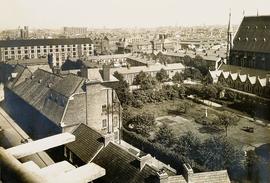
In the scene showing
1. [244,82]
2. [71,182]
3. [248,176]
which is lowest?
[248,176]

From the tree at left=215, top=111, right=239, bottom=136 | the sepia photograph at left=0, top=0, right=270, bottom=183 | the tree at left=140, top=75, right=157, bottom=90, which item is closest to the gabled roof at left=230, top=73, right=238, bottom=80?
the sepia photograph at left=0, top=0, right=270, bottom=183

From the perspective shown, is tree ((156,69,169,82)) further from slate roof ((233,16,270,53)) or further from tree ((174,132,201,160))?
tree ((174,132,201,160))

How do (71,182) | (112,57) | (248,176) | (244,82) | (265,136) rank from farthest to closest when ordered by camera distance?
(112,57)
(244,82)
(265,136)
(248,176)
(71,182)

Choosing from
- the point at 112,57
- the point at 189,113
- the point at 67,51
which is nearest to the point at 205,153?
the point at 189,113

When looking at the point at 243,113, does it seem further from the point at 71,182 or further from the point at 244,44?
the point at 71,182

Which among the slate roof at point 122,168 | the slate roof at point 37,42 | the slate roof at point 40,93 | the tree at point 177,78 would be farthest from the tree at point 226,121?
the slate roof at point 37,42

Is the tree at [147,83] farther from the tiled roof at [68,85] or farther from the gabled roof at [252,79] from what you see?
the tiled roof at [68,85]
